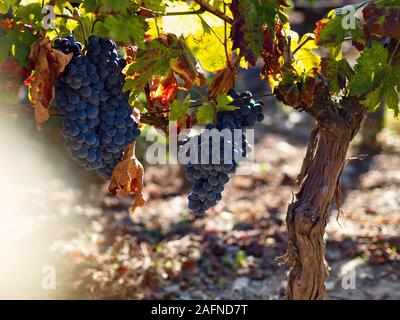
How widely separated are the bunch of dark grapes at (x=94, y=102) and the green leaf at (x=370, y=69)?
805 millimetres

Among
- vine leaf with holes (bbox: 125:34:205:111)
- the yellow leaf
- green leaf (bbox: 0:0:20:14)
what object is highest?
green leaf (bbox: 0:0:20:14)

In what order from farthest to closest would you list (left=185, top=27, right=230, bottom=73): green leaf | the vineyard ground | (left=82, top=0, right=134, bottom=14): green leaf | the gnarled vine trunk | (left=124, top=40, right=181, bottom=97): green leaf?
the vineyard ground → (left=185, top=27, right=230, bottom=73): green leaf → the gnarled vine trunk → (left=124, top=40, right=181, bottom=97): green leaf → (left=82, top=0, right=134, bottom=14): green leaf

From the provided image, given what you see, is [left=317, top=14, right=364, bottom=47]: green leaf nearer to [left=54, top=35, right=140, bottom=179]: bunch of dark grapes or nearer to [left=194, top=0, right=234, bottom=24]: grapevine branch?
[left=194, top=0, right=234, bottom=24]: grapevine branch

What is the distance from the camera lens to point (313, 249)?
8.42 ft

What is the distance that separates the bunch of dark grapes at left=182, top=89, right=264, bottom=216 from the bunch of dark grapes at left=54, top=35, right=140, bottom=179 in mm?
249

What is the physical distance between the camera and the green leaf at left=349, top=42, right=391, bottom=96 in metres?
2.27

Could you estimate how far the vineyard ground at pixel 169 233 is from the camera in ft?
13.0

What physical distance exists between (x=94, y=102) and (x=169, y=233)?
9.22ft

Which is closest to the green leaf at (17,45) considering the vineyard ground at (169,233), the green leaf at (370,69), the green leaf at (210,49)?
the green leaf at (210,49)

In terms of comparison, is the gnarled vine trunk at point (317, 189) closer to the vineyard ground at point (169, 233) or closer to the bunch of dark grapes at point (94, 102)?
the bunch of dark grapes at point (94, 102)

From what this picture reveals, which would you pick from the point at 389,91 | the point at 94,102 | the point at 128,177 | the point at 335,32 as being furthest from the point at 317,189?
the point at 94,102

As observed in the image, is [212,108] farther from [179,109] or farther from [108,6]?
[108,6]

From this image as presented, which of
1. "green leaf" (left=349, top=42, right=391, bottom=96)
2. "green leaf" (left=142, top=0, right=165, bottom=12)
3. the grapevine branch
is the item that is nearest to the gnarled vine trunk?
"green leaf" (left=349, top=42, right=391, bottom=96)

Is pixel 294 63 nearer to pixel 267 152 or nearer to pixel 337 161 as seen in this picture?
pixel 337 161
